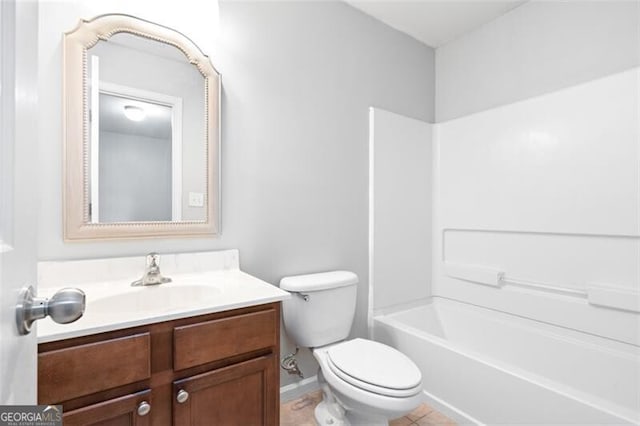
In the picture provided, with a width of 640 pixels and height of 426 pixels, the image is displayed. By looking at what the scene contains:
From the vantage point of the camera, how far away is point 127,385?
3.00ft

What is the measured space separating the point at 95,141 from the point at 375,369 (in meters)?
1.52

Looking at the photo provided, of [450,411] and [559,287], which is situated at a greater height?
[559,287]

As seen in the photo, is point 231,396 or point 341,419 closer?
point 231,396

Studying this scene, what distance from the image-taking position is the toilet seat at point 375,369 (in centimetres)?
128

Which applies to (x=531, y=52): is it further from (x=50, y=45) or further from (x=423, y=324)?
(x=50, y=45)

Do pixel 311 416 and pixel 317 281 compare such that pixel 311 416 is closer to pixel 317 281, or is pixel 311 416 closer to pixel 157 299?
pixel 317 281

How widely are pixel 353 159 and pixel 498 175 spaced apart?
990 millimetres

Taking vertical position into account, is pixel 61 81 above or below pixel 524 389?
above

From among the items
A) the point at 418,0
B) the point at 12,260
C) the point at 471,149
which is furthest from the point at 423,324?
the point at 12,260

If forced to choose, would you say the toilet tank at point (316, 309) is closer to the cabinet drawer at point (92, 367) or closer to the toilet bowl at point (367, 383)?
the toilet bowl at point (367, 383)

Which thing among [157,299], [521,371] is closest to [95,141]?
[157,299]

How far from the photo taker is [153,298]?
1.25 meters

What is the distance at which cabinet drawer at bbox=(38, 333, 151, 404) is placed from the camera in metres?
0.80

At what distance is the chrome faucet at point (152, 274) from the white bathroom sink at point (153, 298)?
1.0 inches
